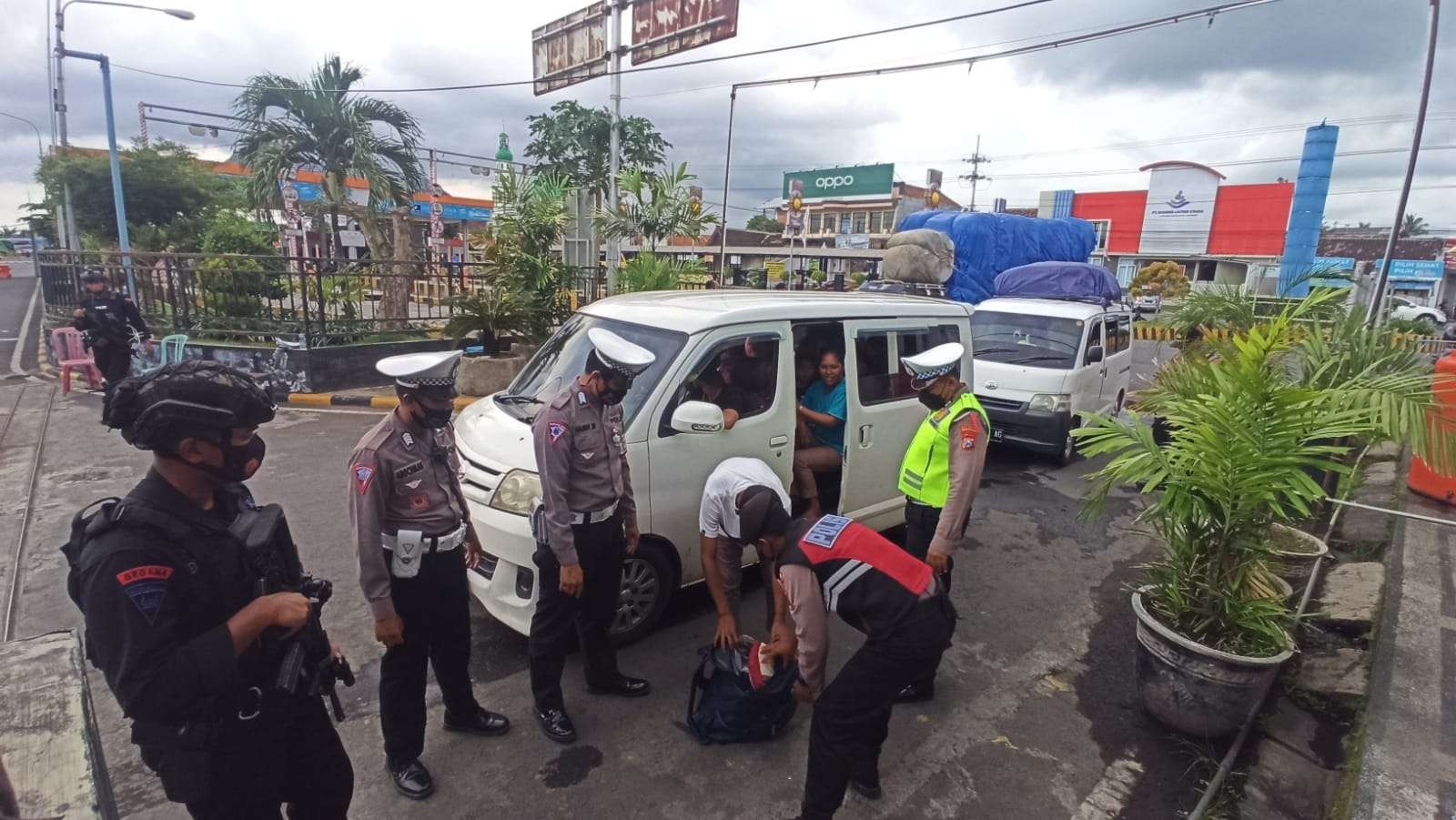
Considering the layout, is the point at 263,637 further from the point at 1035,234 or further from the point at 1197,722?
the point at 1035,234

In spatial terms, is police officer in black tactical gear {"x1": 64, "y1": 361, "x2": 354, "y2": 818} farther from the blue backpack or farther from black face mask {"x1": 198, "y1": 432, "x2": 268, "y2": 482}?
the blue backpack

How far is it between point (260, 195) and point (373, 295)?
148 inches

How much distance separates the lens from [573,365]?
4059 mm

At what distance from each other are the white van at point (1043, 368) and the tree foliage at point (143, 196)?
2056 cm

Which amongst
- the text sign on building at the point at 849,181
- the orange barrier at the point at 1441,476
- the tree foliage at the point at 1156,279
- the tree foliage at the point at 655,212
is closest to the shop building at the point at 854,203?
the text sign on building at the point at 849,181

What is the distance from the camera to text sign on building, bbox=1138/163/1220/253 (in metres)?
38.1

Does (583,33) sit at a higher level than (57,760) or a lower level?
higher

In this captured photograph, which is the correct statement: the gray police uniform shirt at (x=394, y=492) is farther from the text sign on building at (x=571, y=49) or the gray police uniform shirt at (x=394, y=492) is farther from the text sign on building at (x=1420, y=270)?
the text sign on building at (x=1420, y=270)

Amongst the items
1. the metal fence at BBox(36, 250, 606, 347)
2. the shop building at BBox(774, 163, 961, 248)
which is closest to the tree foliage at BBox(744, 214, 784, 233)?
the shop building at BBox(774, 163, 961, 248)

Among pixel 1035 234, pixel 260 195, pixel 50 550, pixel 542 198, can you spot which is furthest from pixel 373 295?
pixel 1035 234

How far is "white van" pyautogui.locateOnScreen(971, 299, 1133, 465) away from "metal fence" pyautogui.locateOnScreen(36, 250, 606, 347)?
6.07 meters

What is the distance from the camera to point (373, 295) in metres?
10.2

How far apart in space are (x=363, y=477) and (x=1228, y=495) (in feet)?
12.2

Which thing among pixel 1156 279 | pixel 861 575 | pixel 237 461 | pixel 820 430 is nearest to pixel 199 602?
pixel 237 461
